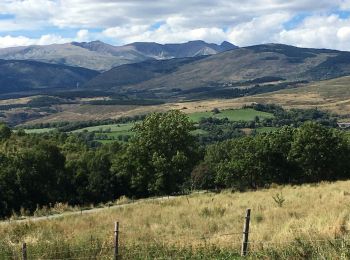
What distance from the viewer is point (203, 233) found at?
16.4 metres

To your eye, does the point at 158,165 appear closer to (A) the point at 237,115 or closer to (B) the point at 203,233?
(B) the point at 203,233

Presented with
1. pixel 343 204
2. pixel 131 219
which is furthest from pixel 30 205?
pixel 343 204

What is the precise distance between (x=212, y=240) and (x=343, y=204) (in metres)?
8.04

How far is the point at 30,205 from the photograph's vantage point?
2041 inches

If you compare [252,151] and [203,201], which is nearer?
[203,201]

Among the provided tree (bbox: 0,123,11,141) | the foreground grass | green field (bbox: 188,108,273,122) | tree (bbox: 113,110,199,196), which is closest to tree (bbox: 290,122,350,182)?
tree (bbox: 113,110,199,196)

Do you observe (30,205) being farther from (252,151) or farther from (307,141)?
(307,141)

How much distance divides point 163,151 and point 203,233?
2815 cm

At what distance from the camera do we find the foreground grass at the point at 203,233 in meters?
12.0

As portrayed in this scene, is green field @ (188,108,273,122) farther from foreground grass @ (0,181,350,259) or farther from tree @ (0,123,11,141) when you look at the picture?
foreground grass @ (0,181,350,259)

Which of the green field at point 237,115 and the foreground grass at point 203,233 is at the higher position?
the foreground grass at point 203,233

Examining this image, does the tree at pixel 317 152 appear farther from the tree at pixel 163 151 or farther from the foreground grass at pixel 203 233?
the foreground grass at pixel 203 233

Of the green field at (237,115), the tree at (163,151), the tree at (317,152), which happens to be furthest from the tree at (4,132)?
the green field at (237,115)

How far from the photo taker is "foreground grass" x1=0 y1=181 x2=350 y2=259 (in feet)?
39.3
